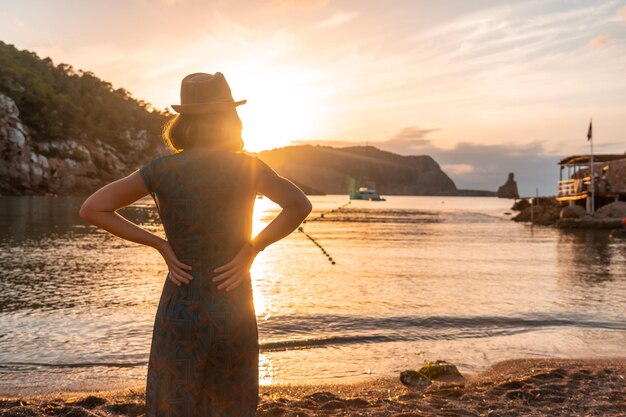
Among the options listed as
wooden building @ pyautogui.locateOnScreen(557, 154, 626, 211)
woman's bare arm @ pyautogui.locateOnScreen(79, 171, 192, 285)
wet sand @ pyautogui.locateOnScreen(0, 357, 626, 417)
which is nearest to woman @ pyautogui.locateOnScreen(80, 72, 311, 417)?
woman's bare arm @ pyautogui.locateOnScreen(79, 171, 192, 285)

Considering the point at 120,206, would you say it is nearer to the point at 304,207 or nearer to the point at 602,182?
the point at 304,207

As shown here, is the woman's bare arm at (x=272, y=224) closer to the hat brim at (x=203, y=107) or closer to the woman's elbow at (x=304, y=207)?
the woman's elbow at (x=304, y=207)

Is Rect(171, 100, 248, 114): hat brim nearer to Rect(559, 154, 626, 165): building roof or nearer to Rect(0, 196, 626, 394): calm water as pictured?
Rect(0, 196, 626, 394): calm water

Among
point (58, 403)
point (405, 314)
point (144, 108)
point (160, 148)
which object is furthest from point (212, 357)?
point (144, 108)

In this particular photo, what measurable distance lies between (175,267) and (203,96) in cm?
79

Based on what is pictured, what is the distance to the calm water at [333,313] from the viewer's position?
8.34 m

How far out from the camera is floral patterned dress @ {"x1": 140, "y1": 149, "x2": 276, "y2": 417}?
2484mm

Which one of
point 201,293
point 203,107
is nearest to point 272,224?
point 201,293

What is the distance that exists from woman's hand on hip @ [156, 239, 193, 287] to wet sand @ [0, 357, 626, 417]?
3731 mm

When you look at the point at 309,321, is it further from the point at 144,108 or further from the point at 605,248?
the point at 144,108

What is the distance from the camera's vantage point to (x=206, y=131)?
254 cm

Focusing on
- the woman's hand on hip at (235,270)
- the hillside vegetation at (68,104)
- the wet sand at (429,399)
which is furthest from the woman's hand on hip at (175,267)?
the hillside vegetation at (68,104)

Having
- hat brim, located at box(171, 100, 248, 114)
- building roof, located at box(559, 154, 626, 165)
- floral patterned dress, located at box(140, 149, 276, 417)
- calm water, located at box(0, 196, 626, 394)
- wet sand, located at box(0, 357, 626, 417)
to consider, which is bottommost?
calm water, located at box(0, 196, 626, 394)

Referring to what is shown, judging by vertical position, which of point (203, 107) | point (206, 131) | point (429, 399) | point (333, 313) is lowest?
point (333, 313)
